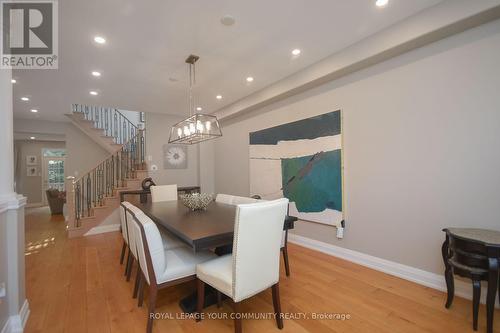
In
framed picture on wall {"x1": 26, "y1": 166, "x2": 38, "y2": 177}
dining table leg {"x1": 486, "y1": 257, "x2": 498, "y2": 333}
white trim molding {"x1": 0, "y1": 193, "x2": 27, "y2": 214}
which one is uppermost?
framed picture on wall {"x1": 26, "y1": 166, "x2": 38, "y2": 177}

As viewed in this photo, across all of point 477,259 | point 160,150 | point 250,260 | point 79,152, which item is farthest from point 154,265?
point 79,152

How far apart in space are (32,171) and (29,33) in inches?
347

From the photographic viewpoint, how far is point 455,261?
187 centimetres

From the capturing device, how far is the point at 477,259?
5.69ft

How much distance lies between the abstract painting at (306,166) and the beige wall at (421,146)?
6.2 inches

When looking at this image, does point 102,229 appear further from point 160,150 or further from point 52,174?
point 52,174

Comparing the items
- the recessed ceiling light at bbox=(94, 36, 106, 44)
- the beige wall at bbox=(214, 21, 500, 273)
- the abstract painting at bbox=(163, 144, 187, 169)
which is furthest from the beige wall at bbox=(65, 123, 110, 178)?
the beige wall at bbox=(214, 21, 500, 273)

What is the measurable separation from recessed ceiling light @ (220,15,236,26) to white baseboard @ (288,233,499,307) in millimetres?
3094

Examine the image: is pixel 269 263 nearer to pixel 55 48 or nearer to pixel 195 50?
pixel 195 50

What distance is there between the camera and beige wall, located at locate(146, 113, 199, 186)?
223 inches

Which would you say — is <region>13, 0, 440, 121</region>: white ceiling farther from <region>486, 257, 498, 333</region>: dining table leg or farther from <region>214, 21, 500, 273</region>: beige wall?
<region>486, 257, 498, 333</region>: dining table leg

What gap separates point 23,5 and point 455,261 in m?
4.33

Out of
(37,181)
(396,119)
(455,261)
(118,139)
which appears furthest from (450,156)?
(37,181)

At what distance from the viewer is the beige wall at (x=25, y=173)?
27.5 ft
